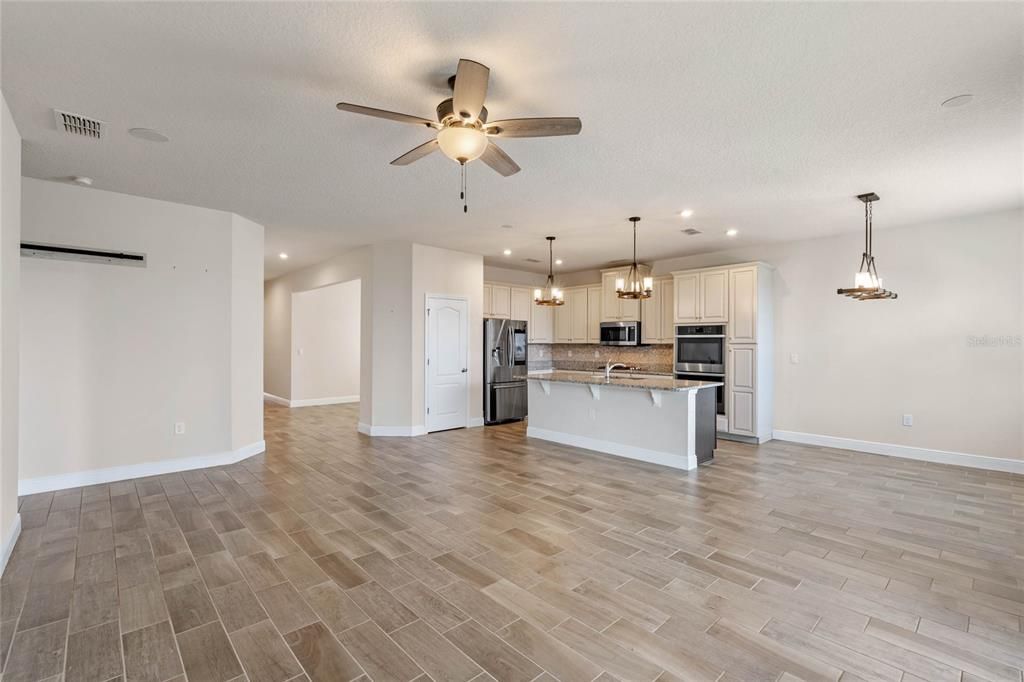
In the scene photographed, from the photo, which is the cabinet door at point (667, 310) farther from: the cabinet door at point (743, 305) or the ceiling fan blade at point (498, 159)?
the ceiling fan blade at point (498, 159)

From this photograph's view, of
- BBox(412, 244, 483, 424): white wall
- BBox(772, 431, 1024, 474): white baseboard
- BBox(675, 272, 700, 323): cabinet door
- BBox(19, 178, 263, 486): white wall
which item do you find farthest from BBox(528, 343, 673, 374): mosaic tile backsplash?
BBox(19, 178, 263, 486): white wall

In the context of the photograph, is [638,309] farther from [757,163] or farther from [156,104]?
[156,104]

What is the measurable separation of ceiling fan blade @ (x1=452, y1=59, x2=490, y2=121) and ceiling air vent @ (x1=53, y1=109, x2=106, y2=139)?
254 centimetres

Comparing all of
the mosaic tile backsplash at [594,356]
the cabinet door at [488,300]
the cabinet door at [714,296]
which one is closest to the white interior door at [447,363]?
the cabinet door at [488,300]

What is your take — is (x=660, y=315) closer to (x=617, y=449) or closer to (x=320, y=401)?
(x=617, y=449)

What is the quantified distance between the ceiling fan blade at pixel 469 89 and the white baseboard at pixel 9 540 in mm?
3682

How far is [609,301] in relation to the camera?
8.23 metres

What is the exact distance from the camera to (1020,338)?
Result: 4.82m

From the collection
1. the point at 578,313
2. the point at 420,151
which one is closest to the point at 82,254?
the point at 420,151

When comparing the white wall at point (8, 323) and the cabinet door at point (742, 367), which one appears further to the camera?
the cabinet door at point (742, 367)

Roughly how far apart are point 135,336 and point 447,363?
12.2ft

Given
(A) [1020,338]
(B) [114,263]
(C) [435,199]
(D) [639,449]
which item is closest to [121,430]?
(B) [114,263]

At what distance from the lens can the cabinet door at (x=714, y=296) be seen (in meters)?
6.46

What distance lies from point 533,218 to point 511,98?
2.61 m
